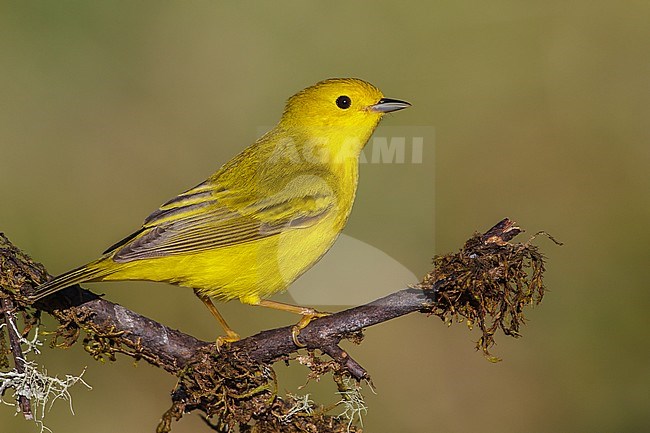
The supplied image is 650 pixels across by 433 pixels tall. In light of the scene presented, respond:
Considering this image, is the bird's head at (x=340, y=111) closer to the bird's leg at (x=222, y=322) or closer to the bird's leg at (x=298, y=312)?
the bird's leg at (x=298, y=312)

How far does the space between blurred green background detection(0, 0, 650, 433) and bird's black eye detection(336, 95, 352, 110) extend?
129 centimetres

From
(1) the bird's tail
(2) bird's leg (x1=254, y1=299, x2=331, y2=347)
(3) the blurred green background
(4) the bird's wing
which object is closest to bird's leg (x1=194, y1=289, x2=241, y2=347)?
(2) bird's leg (x1=254, y1=299, x2=331, y2=347)

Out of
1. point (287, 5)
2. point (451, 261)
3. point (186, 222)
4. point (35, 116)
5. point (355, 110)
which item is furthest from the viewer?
point (287, 5)

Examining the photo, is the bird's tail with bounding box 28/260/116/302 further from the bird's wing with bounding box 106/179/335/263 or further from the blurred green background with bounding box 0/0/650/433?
the blurred green background with bounding box 0/0/650/433

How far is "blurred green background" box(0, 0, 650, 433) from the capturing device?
7203mm

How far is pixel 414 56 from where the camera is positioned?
32.1 ft

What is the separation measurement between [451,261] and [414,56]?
6604mm

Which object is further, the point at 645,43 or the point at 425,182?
the point at 645,43

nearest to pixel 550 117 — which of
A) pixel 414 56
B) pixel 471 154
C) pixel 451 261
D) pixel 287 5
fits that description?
pixel 471 154

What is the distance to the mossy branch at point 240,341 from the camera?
3.56 m

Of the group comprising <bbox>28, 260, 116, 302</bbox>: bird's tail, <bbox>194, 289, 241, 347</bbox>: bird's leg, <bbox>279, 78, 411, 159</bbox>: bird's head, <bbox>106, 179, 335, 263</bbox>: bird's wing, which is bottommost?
<bbox>194, 289, 241, 347</bbox>: bird's leg

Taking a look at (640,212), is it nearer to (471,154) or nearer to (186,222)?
(471,154)

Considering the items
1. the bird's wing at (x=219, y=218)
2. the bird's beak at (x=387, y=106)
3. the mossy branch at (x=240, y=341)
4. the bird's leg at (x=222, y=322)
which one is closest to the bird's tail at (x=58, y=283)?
the mossy branch at (x=240, y=341)

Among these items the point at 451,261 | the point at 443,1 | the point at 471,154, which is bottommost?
the point at 451,261
